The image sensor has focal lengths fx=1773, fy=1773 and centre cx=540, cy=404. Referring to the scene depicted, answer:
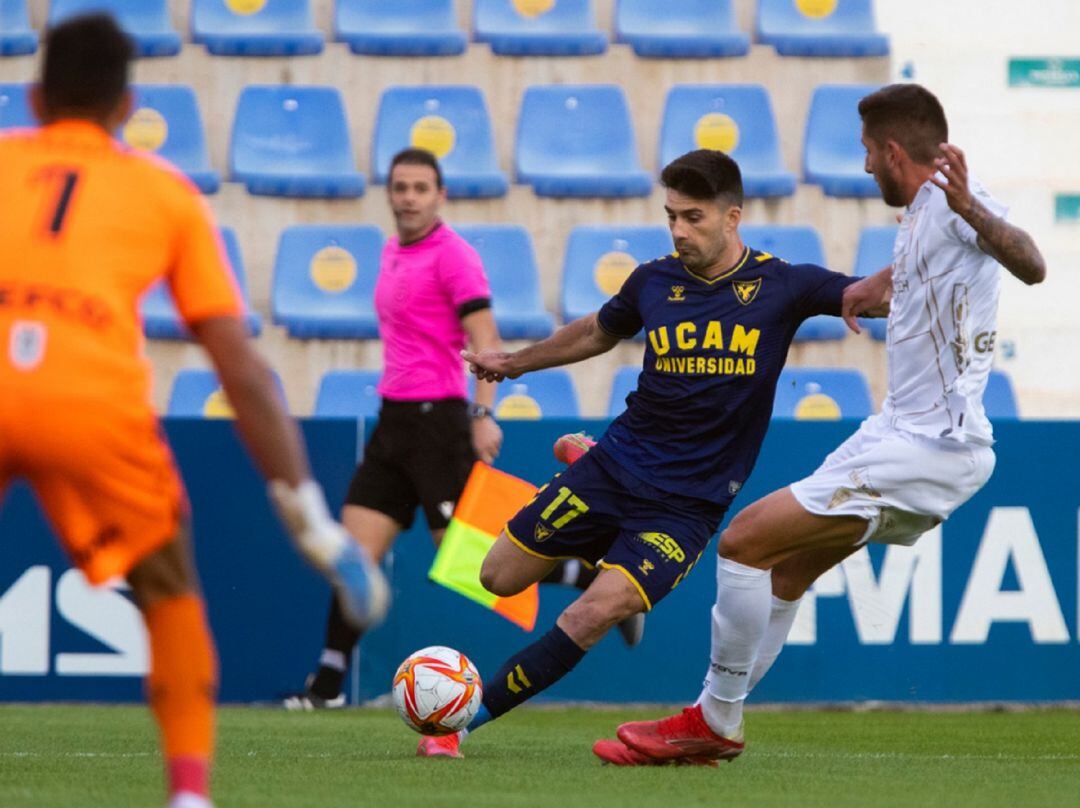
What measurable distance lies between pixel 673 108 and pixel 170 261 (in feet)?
25.2

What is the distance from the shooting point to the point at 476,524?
24.0ft

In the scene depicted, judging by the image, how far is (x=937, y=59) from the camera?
36.2ft

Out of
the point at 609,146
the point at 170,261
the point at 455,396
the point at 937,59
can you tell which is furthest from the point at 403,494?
the point at 937,59

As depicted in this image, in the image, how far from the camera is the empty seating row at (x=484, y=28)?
34.9 feet

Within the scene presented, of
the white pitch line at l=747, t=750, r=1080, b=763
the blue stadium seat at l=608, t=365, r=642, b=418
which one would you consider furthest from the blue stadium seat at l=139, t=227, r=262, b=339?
the white pitch line at l=747, t=750, r=1080, b=763

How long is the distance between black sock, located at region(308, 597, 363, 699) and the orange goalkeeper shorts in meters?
4.37

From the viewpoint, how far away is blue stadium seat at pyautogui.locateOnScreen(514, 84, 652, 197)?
10375 mm

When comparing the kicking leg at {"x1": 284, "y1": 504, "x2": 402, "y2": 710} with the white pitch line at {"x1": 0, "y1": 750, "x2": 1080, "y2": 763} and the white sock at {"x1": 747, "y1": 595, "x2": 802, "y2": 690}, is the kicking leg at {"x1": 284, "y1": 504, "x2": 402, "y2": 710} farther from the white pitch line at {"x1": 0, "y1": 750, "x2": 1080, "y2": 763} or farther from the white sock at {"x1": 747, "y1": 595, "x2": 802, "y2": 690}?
the white sock at {"x1": 747, "y1": 595, "x2": 802, "y2": 690}

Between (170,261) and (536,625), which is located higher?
(170,261)

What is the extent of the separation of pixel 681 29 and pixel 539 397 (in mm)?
2782

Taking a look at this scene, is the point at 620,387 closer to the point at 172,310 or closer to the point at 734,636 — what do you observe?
the point at 172,310

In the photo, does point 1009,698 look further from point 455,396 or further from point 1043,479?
point 455,396

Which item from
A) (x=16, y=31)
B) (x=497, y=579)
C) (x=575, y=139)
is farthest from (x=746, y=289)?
(x=16, y=31)

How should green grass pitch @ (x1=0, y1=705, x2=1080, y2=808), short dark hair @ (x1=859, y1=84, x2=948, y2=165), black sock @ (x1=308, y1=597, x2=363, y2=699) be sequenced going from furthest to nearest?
black sock @ (x1=308, y1=597, x2=363, y2=699) → short dark hair @ (x1=859, y1=84, x2=948, y2=165) → green grass pitch @ (x1=0, y1=705, x2=1080, y2=808)
